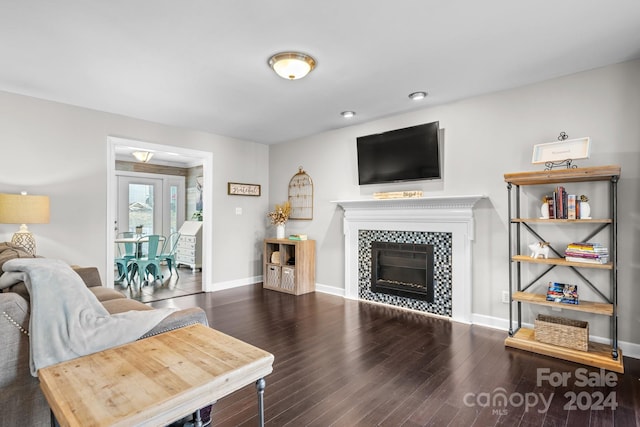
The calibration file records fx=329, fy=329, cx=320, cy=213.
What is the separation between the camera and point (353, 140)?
4.62 m

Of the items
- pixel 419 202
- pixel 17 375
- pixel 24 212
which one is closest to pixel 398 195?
pixel 419 202

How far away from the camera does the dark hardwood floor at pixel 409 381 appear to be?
6.25ft

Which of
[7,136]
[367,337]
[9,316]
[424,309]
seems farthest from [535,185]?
[7,136]

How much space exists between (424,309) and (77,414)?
11.7 feet

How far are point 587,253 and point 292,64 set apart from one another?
9.20ft

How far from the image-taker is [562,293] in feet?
9.20

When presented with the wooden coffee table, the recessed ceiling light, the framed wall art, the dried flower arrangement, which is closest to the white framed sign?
the recessed ceiling light

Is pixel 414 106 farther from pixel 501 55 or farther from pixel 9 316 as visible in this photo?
pixel 9 316

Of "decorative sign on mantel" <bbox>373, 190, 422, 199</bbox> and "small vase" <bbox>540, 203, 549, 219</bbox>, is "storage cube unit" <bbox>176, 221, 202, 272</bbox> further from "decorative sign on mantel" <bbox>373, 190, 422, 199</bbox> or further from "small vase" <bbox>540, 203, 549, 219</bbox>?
"small vase" <bbox>540, 203, 549, 219</bbox>

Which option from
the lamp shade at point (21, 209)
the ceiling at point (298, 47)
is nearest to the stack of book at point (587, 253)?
the ceiling at point (298, 47)

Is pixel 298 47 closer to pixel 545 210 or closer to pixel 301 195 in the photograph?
pixel 545 210

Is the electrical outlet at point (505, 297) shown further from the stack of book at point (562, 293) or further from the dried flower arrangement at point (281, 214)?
the dried flower arrangement at point (281, 214)

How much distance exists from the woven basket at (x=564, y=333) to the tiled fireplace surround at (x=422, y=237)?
782mm

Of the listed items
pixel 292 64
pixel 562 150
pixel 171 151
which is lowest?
pixel 562 150
